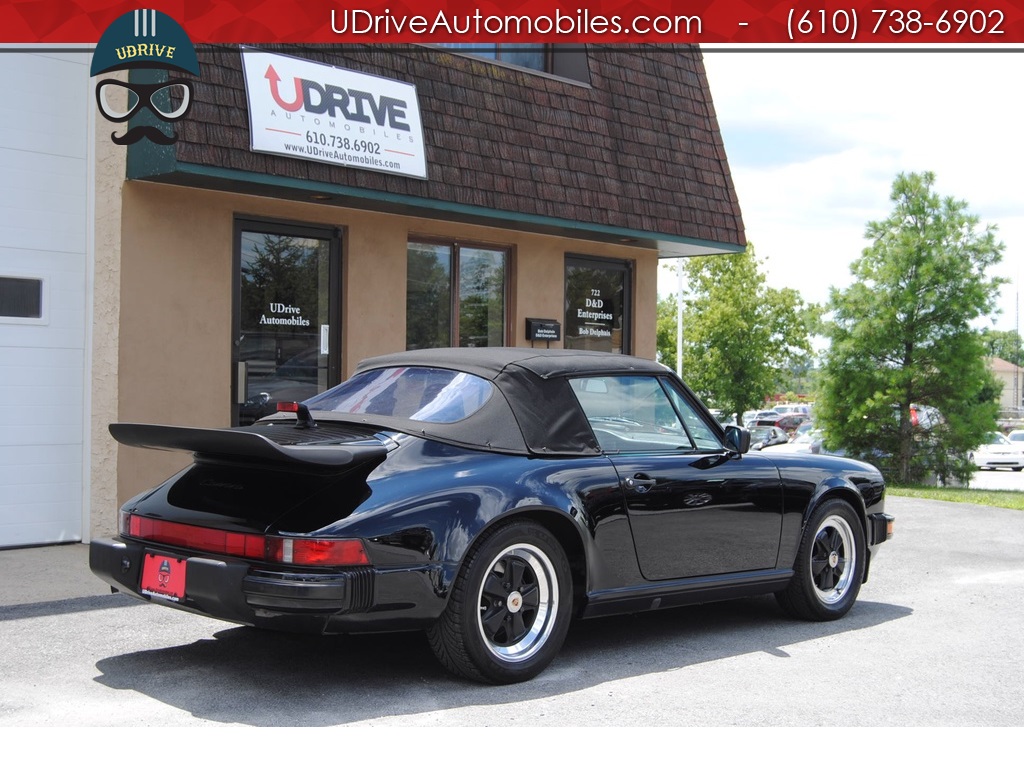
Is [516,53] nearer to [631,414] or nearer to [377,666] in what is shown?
[631,414]

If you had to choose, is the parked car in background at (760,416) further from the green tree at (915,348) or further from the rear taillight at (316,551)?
the rear taillight at (316,551)

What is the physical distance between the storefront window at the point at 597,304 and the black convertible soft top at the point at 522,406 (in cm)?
634

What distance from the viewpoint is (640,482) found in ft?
18.0

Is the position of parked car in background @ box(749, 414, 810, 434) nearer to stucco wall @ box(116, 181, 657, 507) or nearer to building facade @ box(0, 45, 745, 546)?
building facade @ box(0, 45, 745, 546)

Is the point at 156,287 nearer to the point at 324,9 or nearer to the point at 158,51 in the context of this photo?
the point at 158,51

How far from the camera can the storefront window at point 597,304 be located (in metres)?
12.2

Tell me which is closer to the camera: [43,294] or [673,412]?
[673,412]

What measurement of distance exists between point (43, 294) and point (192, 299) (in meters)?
1.10

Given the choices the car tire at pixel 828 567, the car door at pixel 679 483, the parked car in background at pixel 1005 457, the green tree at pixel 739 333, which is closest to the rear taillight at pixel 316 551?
the car door at pixel 679 483

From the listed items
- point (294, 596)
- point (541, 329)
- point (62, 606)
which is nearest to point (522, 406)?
point (294, 596)

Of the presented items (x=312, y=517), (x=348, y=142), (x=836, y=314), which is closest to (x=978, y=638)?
(x=312, y=517)

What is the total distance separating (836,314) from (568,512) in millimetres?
16233

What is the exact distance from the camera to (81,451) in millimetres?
8969

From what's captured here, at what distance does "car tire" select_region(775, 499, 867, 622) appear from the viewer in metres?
6.37
